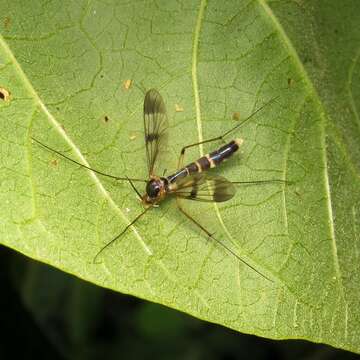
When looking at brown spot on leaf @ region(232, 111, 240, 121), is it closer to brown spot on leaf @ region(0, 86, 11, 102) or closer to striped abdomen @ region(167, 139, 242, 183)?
striped abdomen @ region(167, 139, 242, 183)

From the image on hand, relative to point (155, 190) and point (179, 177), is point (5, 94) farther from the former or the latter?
point (179, 177)

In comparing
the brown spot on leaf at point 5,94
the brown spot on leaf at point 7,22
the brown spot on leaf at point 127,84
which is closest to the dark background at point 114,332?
the brown spot on leaf at point 5,94

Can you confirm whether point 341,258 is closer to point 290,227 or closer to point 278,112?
point 290,227

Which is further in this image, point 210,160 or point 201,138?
point 210,160

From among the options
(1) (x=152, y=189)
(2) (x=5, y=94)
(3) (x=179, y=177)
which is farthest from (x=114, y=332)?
(2) (x=5, y=94)

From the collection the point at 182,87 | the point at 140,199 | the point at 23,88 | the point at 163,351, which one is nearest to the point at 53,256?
the point at 140,199

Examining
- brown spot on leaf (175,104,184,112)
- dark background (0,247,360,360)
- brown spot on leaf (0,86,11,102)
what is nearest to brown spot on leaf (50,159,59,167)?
brown spot on leaf (0,86,11,102)

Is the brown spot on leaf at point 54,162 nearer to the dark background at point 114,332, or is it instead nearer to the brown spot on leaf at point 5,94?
the brown spot on leaf at point 5,94

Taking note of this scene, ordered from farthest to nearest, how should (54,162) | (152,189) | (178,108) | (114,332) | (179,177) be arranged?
(114,332), (179,177), (152,189), (178,108), (54,162)
